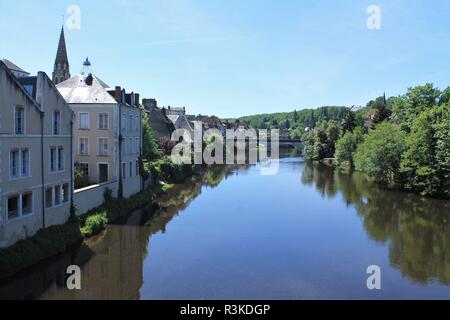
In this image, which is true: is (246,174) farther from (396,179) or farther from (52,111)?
(52,111)

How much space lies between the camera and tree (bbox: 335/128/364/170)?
67688 mm

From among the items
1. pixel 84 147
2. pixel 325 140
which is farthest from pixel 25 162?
pixel 325 140

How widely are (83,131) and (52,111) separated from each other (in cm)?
971

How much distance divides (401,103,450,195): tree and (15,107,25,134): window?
3178 centimetres

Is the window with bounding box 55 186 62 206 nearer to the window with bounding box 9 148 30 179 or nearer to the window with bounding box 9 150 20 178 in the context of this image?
the window with bounding box 9 148 30 179

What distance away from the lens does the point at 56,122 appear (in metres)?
23.3

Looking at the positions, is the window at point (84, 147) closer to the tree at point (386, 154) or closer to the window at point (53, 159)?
the window at point (53, 159)

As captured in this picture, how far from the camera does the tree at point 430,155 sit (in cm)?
3756

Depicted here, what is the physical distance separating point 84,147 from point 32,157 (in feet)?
40.0

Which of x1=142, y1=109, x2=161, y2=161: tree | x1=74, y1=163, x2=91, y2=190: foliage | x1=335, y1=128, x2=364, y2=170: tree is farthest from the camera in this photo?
x1=335, y1=128, x2=364, y2=170: tree

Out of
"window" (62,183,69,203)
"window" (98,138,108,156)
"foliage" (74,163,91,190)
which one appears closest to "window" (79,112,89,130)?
"window" (98,138,108,156)

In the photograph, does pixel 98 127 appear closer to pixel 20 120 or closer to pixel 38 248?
pixel 20 120

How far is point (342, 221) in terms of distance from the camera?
30.0 m

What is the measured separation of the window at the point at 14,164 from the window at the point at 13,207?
3.15ft
